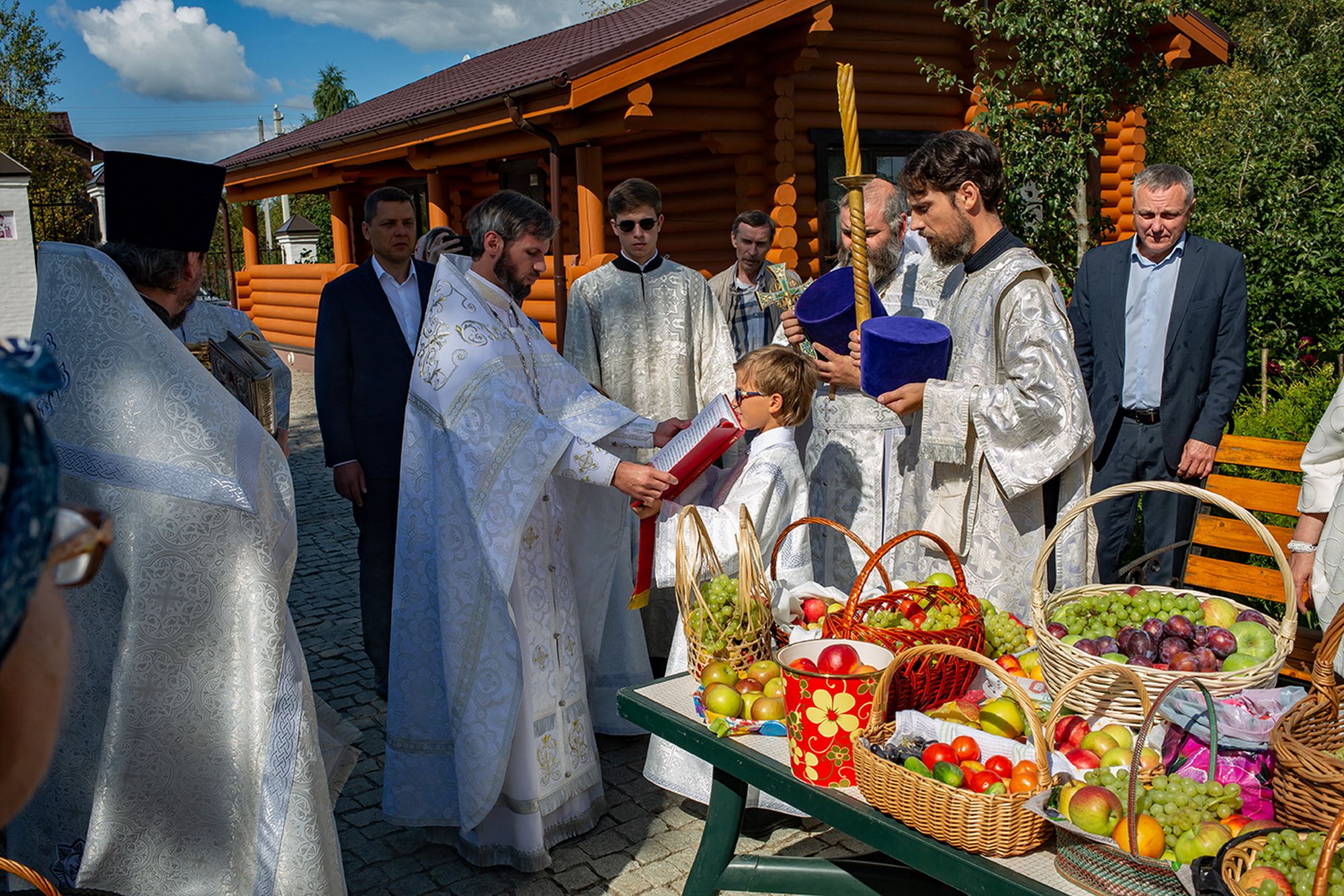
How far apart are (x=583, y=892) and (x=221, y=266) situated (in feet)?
124

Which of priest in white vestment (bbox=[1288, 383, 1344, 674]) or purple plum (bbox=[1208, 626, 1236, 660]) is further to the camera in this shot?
priest in white vestment (bbox=[1288, 383, 1344, 674])

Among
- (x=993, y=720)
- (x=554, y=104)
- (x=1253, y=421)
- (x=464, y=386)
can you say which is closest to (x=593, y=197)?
(x=554, y=104)

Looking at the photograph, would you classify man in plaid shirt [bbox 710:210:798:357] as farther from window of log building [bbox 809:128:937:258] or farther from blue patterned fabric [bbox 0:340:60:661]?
blue patterned fabric [bbox 0:340:60:661]

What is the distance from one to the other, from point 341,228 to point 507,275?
1376cm

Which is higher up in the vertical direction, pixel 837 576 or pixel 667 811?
pixel 837 576

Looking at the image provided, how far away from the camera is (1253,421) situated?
264 inches

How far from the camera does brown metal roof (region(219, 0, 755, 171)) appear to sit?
8.63 m

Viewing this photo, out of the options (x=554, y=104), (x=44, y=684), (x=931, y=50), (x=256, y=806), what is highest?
(x=931, y=50)

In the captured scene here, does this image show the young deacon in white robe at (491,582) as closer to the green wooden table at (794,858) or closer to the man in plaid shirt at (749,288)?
the green wooden table at (794,858)

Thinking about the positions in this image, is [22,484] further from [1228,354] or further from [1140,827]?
[1228,354]

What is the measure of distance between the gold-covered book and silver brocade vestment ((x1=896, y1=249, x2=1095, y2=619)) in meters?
2.01

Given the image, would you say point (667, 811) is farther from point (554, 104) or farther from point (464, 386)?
point (554, 104)

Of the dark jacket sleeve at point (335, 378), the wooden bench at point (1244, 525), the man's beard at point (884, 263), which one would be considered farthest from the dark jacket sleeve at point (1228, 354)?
the dark jacket sleeve at point (335, 378)

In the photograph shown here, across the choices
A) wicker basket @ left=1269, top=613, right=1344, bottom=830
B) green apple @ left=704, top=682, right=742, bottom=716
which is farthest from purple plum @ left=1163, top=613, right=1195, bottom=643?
green apple @ left=704, top=682, right=742, bottom=716
